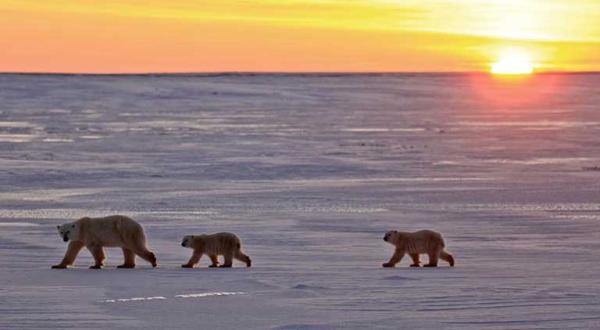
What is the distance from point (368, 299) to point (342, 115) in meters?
37.5

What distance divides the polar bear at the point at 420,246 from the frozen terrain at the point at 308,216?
0.72ft

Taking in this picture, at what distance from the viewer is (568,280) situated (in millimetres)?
8703

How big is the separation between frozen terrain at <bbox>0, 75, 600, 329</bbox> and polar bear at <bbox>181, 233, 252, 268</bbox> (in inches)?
7.1

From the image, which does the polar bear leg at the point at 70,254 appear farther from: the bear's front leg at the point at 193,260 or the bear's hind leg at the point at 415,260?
the bear's hind leg at the point at 415,260

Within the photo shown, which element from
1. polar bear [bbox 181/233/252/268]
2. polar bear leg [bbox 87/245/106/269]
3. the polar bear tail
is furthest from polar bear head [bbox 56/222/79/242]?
the polar bear tail

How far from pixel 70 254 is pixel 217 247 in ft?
3.71

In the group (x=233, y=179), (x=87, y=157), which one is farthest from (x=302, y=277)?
(x=87, y=157)

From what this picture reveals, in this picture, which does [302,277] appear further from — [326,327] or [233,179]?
[233,179]

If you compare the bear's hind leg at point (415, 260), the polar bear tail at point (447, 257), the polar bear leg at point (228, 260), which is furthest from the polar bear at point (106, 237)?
the polar bear tail at point (447, 257)

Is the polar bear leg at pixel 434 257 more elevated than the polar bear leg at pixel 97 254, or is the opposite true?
the polar bear leg at pixel 434 257

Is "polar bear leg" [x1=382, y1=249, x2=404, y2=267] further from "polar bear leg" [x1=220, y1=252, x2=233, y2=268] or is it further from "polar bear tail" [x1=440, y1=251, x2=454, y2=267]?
"polar bear leg" [x1=220, y1=252, x2=233, y2=268]

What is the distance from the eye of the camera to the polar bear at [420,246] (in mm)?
10336

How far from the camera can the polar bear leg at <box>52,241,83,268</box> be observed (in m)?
9.93

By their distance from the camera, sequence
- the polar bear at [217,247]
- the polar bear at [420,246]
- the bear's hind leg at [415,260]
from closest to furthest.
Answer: the polar bear at [217,247] < the polar bear at [420,246] < the bear's hind leg at [415,260]
